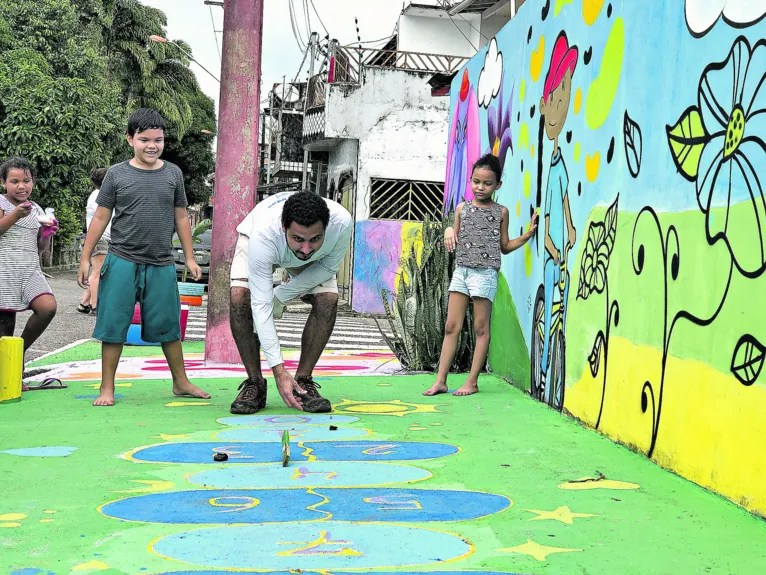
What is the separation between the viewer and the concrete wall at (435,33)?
74.3 feet

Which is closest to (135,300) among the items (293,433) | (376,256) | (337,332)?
(293,433)

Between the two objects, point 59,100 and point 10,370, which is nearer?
point 10,370

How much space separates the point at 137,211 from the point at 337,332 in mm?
7254

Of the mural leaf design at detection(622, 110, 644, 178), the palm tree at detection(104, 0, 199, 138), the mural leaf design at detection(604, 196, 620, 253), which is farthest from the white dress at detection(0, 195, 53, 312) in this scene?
the palm tree at detection(104, 0, 199, 138)

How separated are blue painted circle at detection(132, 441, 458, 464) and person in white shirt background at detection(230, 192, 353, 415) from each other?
0.51m

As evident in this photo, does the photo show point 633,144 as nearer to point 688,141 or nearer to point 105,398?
point 688,141

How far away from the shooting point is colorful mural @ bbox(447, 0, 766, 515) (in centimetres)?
309

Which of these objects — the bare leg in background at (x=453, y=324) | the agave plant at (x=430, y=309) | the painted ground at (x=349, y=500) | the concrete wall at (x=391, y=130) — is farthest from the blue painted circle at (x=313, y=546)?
the concrete wall at (x=391, y=130)

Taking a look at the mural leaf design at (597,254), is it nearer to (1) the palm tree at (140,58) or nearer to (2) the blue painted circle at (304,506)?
(2) the blue painted circle at (304,506)

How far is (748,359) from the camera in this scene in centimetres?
302

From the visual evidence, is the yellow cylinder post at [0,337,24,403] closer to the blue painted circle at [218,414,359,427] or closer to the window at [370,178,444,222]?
the blue painted circle at [218,414,359,427]

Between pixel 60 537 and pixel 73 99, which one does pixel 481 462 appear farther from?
pixel 73 99

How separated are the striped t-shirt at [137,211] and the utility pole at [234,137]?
2192 millimetres

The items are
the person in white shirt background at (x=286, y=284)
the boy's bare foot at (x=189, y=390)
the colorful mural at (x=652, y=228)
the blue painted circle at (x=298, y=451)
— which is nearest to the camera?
the colorful mural at (x=652, y=228)
